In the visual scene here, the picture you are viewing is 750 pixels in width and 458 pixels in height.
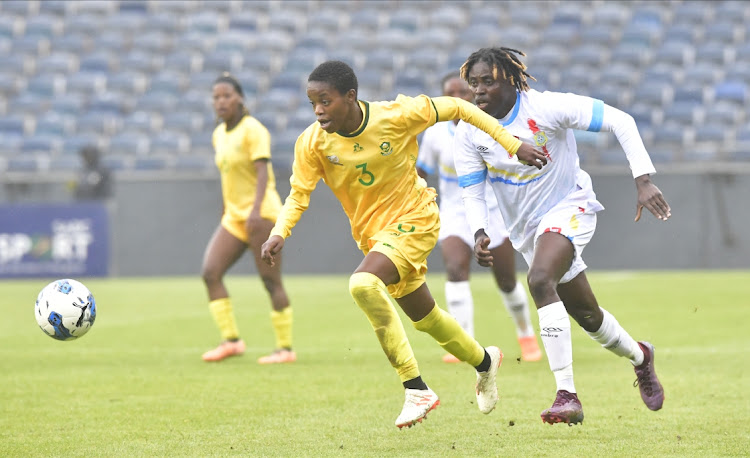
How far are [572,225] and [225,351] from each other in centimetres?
447

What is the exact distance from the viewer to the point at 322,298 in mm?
16406

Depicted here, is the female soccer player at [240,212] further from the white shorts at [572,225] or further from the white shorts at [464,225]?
the white shorts at [572,225]

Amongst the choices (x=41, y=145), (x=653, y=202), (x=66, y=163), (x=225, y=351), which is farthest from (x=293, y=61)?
(x=653, y=202)

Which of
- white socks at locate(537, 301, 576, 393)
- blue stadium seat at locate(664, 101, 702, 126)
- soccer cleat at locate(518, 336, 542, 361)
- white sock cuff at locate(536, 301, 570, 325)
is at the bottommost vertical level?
blue stadium seat at locate(664, 101, 702, 126)

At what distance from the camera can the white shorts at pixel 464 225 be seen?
373 inches

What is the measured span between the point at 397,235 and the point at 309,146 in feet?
2.36

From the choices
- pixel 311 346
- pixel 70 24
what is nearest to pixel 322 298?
pixel 311 346

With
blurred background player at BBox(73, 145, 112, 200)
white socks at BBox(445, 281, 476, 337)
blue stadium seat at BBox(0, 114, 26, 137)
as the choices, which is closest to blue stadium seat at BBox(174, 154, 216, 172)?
blurred background player at BBox(73, 145, 112, 200)

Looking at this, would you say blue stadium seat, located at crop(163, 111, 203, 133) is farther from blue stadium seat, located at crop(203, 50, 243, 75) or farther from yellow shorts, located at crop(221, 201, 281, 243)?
yellow shorts, located at crop(221, 201, 281, 243)

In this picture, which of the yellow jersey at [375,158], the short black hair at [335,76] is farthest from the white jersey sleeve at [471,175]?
the short black hair at [335,76]

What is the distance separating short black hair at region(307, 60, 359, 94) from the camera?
6055 mm

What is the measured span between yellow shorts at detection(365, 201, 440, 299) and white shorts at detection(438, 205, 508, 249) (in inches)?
118

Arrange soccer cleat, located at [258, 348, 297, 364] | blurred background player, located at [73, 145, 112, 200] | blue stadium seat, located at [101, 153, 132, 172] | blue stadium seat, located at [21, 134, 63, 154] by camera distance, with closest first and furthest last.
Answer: soccer cleat, located at [258, 348, 297, 364] → blurred background player, located at [73, 145, 112, 200] → blue stadium seat, located at [101, 153, 132, 172] → blue stadium seat, located at [21, 134, 63, 154]

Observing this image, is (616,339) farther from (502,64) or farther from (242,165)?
(242,165)
